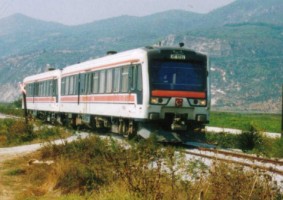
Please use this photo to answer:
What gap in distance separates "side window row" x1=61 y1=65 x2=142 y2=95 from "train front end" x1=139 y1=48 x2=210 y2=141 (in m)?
0.72

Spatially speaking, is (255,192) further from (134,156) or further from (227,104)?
(227,104)

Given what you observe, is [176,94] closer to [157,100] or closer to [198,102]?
[157,100]

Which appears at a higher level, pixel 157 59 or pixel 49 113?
pixel 157 59

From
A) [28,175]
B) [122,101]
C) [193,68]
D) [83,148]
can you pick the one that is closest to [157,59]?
[193,68]

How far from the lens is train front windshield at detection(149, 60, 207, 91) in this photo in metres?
19.2

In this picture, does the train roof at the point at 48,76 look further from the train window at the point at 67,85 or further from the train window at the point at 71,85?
the train window at the point at 71,85

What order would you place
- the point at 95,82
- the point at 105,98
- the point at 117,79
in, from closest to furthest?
the point at 117,79 → the point at 105,98 → the point at 95,82

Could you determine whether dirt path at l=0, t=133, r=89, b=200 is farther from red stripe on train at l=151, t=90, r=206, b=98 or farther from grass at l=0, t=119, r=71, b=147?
red stripe on train at l=151, t=90, r=206, b=98

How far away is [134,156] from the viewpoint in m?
12.4

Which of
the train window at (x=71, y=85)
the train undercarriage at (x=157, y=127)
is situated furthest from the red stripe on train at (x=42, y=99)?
the train undercarriage at (x=157, y=127)

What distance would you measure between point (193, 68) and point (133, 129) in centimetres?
318

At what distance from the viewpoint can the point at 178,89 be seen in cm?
1939

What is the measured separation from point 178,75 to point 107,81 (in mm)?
4681

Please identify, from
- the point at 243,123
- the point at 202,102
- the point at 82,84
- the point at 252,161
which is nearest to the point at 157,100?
the point at 202,102
